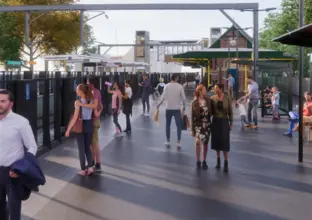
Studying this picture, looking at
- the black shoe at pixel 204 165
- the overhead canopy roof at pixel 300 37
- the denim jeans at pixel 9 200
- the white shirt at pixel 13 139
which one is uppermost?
the overhead canopy roof at pixel 300 37

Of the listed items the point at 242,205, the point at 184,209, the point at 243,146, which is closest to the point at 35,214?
the point at 184,209

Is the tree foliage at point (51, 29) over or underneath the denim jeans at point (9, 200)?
over

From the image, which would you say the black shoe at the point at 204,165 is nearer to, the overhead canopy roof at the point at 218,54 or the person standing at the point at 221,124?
the person standing at the point at 221,124

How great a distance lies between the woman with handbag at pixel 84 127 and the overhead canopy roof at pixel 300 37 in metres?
3.42

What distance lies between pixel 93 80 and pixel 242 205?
158 inches

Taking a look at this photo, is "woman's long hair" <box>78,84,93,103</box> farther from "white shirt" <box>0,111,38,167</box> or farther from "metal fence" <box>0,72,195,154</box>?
"white shirt" <box>0,111,38,167</box>

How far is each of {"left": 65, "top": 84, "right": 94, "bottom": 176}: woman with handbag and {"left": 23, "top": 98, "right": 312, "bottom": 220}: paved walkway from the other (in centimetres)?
30

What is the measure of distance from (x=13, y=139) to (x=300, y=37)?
3593 millimetres

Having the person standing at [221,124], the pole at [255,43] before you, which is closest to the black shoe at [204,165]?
the person standing at [221,124]

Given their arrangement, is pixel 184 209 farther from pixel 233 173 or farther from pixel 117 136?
pixel 117 136

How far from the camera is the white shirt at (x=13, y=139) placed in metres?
5.35

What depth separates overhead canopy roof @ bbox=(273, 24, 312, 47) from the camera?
631cm

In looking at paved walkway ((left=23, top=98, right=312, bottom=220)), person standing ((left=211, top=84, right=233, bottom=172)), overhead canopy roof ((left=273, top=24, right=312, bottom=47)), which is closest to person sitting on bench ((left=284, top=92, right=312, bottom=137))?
paved walkway ((left=23, top=98, right=312, bottom=220))

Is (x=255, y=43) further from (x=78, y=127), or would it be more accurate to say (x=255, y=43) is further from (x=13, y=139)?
(x=13, y=139)
